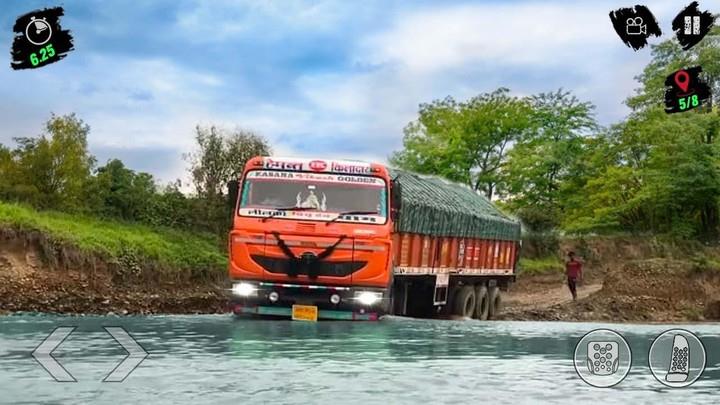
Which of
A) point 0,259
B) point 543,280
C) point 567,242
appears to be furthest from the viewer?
point 567,242

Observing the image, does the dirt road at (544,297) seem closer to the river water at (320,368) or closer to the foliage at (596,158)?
the foliage at (596,158)

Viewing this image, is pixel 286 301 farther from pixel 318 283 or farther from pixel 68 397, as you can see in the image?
pixel 68 397

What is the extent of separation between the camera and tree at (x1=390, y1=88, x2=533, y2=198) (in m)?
58.4

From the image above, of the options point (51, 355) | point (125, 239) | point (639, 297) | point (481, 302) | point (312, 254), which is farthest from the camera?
point (639, 297)

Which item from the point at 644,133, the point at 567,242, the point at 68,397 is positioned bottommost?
the point at 68,397

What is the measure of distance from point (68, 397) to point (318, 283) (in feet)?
31.8

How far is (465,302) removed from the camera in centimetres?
2638

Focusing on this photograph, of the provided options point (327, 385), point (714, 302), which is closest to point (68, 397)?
point (327, 385)

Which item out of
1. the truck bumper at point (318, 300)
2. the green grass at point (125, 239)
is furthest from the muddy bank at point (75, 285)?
the truck bumper at point (318, 300)

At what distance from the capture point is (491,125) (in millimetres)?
59469

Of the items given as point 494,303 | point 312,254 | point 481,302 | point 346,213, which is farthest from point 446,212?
point 494,303

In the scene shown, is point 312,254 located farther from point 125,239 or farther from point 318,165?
point 125,239

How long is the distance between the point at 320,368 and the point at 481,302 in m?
17.0

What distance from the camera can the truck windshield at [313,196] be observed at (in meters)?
18.6
